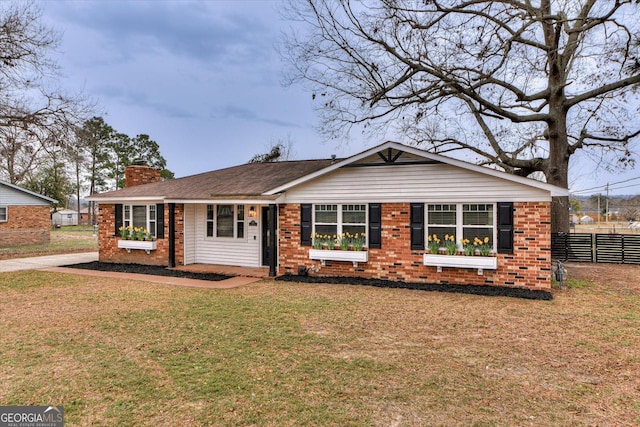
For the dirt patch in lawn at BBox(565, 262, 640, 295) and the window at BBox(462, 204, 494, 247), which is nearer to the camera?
the window at BBox(462, 204, 494, 247)

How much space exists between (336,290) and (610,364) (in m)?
5.44

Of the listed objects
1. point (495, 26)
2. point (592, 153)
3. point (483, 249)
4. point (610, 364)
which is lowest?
point (610, 364)

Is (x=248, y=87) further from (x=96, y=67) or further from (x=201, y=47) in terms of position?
(x=96, y=67)

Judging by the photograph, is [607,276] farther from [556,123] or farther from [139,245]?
[139,245]

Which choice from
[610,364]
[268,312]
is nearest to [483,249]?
[610,364]

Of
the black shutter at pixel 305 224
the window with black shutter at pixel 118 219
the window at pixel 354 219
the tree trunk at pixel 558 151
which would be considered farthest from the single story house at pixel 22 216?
the tree trunk at pixel 558 151

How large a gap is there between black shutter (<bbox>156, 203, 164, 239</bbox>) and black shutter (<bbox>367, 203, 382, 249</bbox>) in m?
7.30

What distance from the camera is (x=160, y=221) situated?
12.8 m

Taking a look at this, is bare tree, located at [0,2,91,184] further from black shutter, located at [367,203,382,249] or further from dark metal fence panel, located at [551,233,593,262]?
dark metal fence panel, located at [551,233,593,262]

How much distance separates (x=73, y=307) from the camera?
7320 millimetres

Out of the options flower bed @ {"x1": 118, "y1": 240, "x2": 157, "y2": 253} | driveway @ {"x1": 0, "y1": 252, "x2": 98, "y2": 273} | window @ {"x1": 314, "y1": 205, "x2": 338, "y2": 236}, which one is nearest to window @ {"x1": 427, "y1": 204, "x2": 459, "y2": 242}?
window @ {"x1": 314, "y1": 205, "x2": 338, "y2": 236}

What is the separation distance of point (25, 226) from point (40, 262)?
9.08 m

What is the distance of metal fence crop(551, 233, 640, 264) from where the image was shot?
45.3 feet

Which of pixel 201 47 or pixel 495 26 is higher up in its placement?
pixel 201 47
